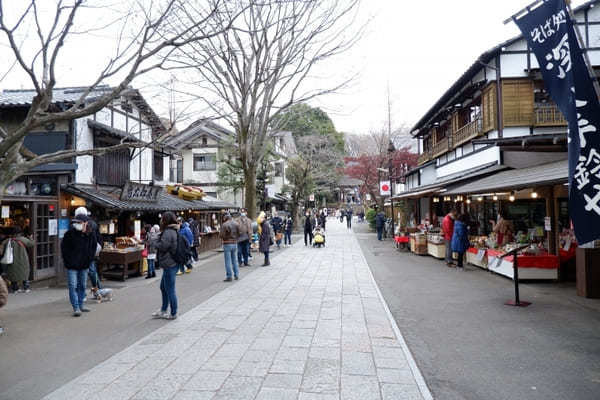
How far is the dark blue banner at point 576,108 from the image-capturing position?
3.81 metres

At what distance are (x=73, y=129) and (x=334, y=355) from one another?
34.0 ft

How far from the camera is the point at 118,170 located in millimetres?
14453

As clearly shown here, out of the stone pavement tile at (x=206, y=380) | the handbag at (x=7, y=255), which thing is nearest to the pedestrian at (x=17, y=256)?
the handbag at (x=7, y=255)

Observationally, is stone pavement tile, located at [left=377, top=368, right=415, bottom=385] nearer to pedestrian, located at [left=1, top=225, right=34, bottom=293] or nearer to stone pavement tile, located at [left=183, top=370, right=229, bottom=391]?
stone pavement tile, located at [left=183, top=370, right=229, bottom=391]

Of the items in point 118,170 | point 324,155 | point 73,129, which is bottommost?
point 118,170

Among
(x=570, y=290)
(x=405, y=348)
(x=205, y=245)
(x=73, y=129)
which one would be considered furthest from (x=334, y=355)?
(x=205, y=245)

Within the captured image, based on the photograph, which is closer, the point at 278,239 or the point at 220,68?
the point at 220,68

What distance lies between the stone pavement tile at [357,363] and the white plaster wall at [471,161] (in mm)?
11820

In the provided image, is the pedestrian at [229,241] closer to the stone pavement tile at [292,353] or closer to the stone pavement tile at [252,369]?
the stone pavement tile at [292,353]

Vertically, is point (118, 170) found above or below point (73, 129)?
below

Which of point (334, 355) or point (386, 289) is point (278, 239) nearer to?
point (386, 289)

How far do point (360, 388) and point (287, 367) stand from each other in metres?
0.92

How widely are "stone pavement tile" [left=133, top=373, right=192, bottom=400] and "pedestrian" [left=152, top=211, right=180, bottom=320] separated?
98.7 inches

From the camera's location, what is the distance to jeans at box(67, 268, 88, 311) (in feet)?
23.3
